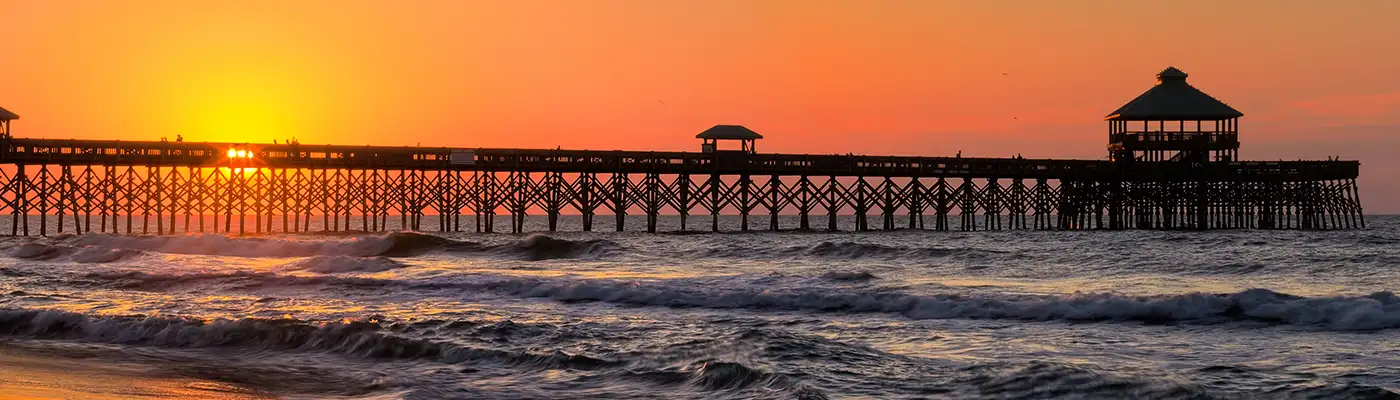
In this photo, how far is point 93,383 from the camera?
41.5ft

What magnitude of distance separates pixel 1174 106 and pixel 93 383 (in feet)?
152

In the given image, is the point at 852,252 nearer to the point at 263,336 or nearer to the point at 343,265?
the point at 343,265

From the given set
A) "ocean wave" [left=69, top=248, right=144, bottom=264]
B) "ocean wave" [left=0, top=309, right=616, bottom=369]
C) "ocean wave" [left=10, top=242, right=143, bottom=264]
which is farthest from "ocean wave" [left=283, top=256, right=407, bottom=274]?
"ocean wave" [left=0, top=309, right=616, bottom=369]

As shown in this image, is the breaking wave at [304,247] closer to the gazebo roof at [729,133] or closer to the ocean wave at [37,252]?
the ocean wave at [37,252]

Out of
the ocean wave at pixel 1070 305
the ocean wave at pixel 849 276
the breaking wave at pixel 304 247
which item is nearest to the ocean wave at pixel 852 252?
the breaking wave at pixel 304 247

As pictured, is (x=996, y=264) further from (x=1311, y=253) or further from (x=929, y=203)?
(x=929, y=203)

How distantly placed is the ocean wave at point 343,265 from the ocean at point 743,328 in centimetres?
14

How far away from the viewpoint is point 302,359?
47.6 ft

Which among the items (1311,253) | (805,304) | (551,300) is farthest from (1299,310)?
(1311,253)

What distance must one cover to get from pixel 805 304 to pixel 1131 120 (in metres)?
37.8

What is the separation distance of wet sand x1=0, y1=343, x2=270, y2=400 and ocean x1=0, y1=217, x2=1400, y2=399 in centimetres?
8

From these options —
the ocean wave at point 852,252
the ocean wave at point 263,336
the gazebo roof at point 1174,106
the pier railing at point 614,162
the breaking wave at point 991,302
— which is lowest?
the ocean wave at point 263,336

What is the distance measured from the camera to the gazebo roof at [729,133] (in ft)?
165

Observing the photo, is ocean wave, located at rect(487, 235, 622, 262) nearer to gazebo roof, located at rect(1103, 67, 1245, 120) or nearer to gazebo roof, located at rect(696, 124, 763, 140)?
gazebo roof, located at rect(696, 124, 763, 140)
